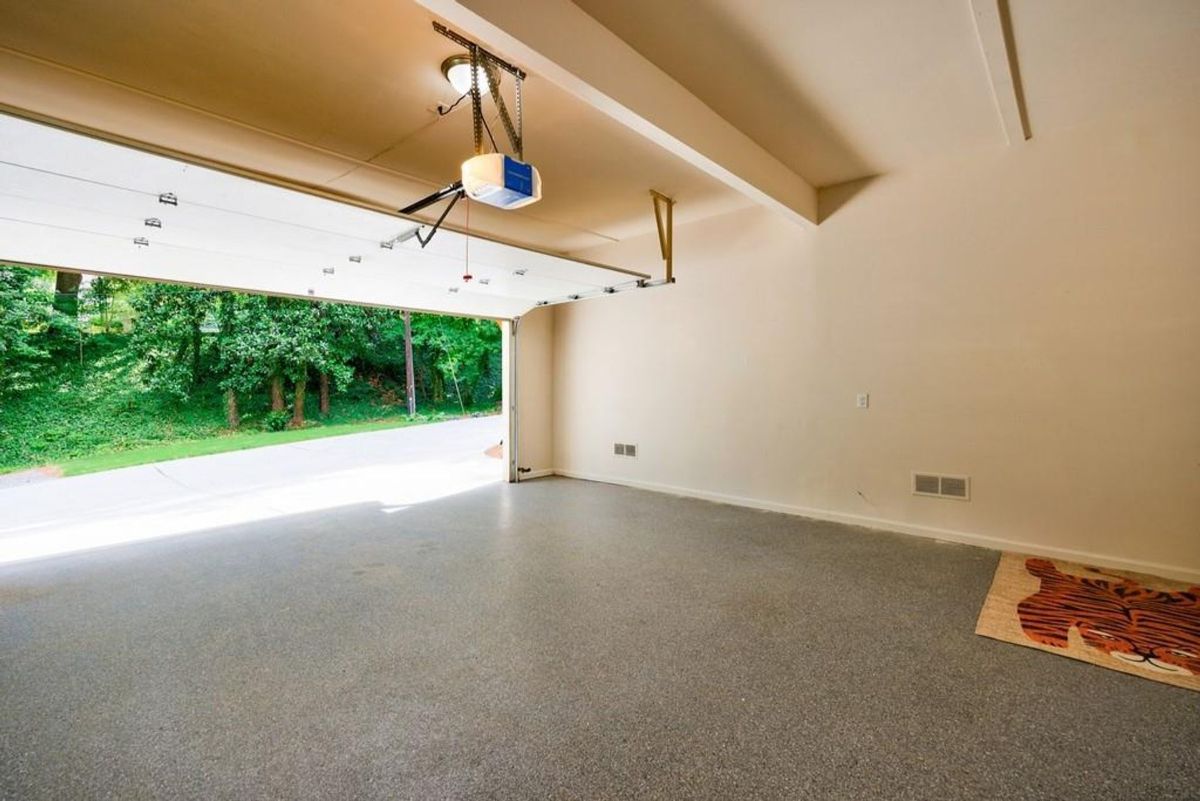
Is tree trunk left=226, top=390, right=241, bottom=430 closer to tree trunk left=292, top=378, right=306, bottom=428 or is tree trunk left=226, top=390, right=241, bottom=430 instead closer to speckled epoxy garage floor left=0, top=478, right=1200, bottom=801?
tree trunk left=292, top=378, right=306, bottom=428

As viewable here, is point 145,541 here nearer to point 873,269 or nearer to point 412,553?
point 412,553

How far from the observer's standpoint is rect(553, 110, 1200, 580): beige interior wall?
3287 mm

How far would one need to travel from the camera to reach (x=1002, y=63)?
2.61 meters

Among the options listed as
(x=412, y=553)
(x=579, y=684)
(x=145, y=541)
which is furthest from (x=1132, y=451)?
(x=145, y=541)

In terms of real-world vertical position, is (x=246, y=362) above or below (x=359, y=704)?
above

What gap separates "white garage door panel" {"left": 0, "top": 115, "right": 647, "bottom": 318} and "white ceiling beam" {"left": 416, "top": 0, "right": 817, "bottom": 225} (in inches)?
55.0

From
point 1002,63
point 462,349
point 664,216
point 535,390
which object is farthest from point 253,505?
point 462,349

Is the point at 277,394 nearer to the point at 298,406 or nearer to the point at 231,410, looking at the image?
the point at 298,406

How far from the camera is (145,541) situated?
4.41 m

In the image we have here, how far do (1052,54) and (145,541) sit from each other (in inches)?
293

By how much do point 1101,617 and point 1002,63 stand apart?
9.94 feet

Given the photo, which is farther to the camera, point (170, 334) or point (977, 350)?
point (170, 334)

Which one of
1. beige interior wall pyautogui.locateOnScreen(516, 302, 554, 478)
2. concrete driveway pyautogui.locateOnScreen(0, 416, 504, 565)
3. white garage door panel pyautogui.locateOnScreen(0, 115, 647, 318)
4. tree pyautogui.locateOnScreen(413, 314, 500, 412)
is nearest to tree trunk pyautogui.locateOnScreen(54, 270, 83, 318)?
concrete driveway pyautogui.locateOnScreen(0, 416, 504, 565)

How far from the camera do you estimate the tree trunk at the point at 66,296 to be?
10195mm
